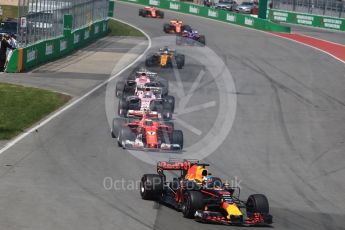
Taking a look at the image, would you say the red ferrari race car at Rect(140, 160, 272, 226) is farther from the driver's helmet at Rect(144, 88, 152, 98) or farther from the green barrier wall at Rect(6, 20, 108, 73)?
the green barrier wall at Rect(6, 20, 108, 73)

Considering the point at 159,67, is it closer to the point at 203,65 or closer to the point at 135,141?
the point at 203,65

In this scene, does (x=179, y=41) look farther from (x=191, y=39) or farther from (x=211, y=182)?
(x=211, y=182)

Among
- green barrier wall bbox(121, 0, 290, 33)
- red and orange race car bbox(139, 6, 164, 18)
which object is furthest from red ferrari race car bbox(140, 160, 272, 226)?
red and orange race car bbox(139, 6, 164, 18)

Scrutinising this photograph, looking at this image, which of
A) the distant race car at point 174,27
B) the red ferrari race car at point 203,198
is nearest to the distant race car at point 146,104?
the red ferrari race car at point 203,198

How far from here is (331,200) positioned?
18.7 m

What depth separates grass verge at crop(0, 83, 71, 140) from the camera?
24297mm

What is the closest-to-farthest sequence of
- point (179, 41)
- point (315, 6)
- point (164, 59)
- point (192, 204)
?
point (192, 204) → point (164, 59) → point (179, 41) → point (315, 6)

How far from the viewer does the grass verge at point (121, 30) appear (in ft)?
196

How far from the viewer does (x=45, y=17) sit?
42.3 m

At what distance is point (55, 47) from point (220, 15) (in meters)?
33.4

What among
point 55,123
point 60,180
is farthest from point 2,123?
point 60,180

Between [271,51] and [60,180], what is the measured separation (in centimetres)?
3628

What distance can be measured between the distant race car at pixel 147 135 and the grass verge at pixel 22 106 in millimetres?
3342

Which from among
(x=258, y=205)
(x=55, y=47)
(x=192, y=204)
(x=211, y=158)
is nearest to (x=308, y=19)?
(x=55, y=47)
